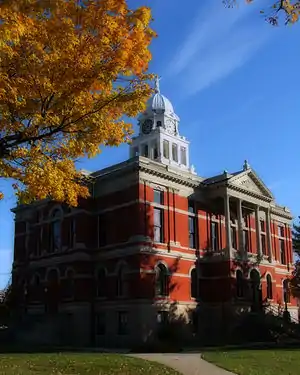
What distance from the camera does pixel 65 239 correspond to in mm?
41844

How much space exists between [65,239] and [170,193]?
30.8ft

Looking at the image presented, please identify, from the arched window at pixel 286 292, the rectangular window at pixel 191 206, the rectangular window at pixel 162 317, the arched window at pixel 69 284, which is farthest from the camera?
the arched window at pixel 286 292

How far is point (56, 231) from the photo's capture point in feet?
142

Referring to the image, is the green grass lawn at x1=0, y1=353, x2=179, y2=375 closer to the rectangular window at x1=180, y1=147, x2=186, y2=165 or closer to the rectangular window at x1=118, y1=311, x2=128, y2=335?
the rectangular window at x1=118, y1=311, x2=128, y2=335

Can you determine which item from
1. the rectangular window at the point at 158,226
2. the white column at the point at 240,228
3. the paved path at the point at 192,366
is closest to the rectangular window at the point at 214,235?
the white column at the point at 240,228

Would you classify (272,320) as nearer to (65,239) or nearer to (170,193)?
(170,193)

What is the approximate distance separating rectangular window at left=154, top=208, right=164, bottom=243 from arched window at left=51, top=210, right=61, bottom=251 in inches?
339

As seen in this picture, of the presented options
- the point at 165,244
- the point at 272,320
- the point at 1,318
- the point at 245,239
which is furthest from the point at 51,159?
the point at 1,318

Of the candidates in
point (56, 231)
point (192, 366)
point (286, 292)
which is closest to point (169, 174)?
point (56, 231)

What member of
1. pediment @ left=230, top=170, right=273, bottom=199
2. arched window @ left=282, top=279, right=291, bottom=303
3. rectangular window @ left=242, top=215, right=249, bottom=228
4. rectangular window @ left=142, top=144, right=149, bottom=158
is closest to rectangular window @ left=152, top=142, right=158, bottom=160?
rectangular window @ left=142, top=144, right=149, bottom=158

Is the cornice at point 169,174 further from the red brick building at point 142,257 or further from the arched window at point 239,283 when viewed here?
the arched window at point 239,283

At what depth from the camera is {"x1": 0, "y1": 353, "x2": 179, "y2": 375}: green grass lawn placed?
1723 centimetres

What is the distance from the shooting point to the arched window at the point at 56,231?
42.9 m

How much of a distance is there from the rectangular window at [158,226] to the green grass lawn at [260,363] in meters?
16.6
